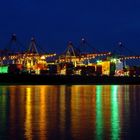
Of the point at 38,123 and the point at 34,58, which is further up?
the point at 34,58

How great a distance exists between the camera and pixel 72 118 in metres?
18.3

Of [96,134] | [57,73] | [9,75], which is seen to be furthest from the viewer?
[57,73]

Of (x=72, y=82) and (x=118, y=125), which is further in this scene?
(x=72, y=82)

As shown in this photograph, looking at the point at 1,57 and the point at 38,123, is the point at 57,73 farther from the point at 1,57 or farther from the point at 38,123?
the point at 38,123

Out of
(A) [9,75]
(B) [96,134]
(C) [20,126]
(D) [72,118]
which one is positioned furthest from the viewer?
(A) [9,75]

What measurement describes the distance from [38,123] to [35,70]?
112516 millimetres

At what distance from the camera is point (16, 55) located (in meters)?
129

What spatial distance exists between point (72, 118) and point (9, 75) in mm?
104898

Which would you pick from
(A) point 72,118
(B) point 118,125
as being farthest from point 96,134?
(A) point 72,118

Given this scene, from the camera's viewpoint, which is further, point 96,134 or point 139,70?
point 139,70

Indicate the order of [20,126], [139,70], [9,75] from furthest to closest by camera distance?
[139,70] → [9,75] → [20,126]

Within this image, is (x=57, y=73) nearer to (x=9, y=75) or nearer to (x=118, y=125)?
(x=9, y=75)

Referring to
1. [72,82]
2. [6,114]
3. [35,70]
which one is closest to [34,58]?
[35,70]

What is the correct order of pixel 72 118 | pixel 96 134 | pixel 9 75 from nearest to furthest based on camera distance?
pixel 96 134
pixel 72 118
pixel 9 75
